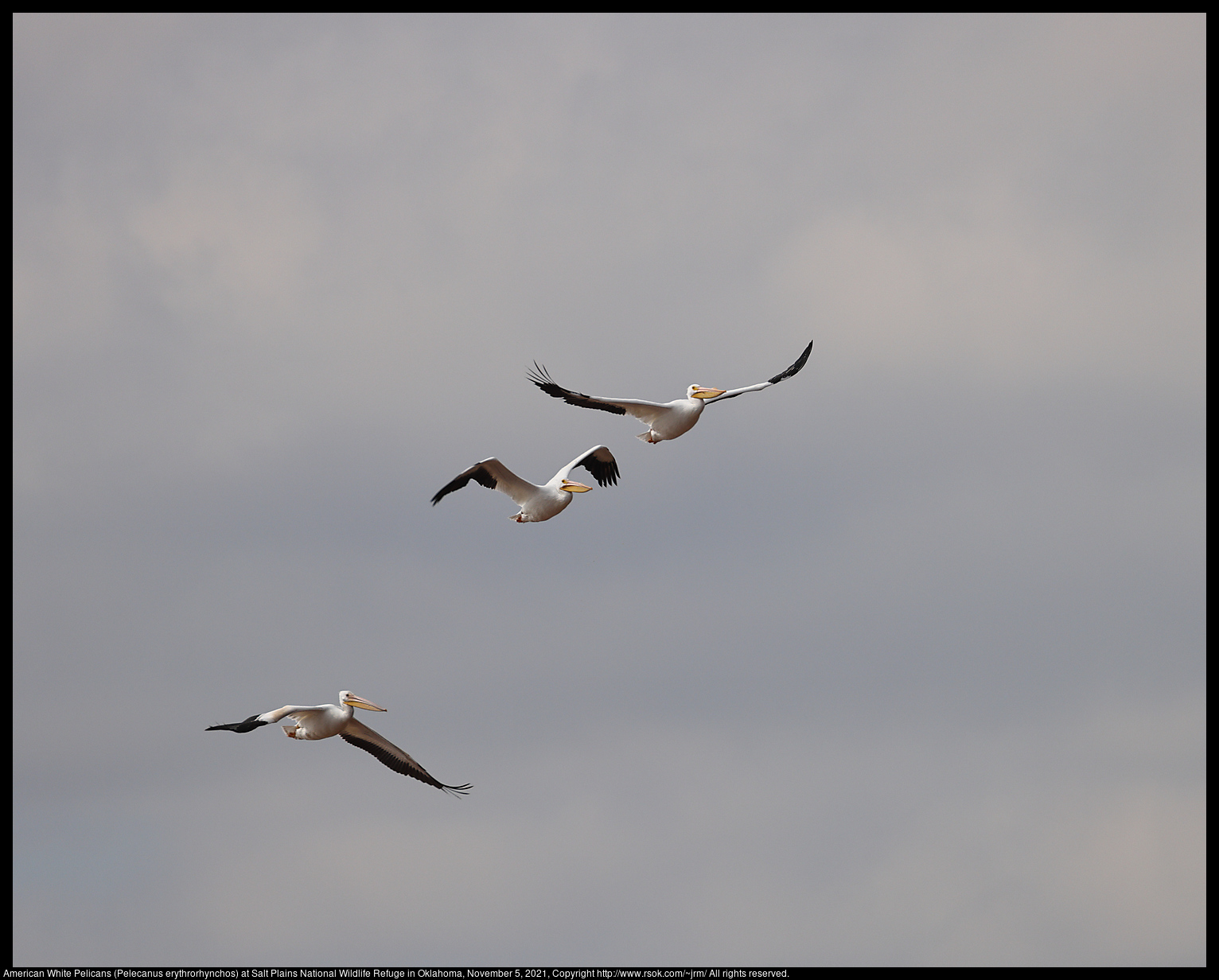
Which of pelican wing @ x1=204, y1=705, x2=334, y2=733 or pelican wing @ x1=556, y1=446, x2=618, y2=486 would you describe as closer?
pelican wing @ x1=204, y1=705, x2=334, y2=733

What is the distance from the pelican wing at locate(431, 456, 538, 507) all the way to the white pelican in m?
2.53

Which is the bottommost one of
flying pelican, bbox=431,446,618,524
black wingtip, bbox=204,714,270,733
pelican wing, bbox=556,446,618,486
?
black wingtip, bbox=204,714,270,733

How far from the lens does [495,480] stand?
4222cm

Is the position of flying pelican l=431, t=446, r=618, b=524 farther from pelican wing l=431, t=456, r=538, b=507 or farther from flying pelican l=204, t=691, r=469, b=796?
flying pelican l=204, t=691, r=469, b=796

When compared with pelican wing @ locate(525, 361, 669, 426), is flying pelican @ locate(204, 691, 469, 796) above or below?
below

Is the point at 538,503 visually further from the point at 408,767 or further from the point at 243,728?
the point at 243,728

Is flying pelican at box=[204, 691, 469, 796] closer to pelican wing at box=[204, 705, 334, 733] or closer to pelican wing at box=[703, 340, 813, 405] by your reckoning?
pelican wing at box=[204, 705, 334, 733]

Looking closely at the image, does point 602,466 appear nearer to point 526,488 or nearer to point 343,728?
point 526,488

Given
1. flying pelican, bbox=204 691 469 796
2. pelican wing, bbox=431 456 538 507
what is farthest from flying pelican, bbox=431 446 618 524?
flying pelican, bbox=204 691 469 796

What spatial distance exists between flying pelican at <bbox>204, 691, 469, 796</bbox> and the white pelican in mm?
9622

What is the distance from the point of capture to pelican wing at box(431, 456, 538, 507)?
1614 inches
